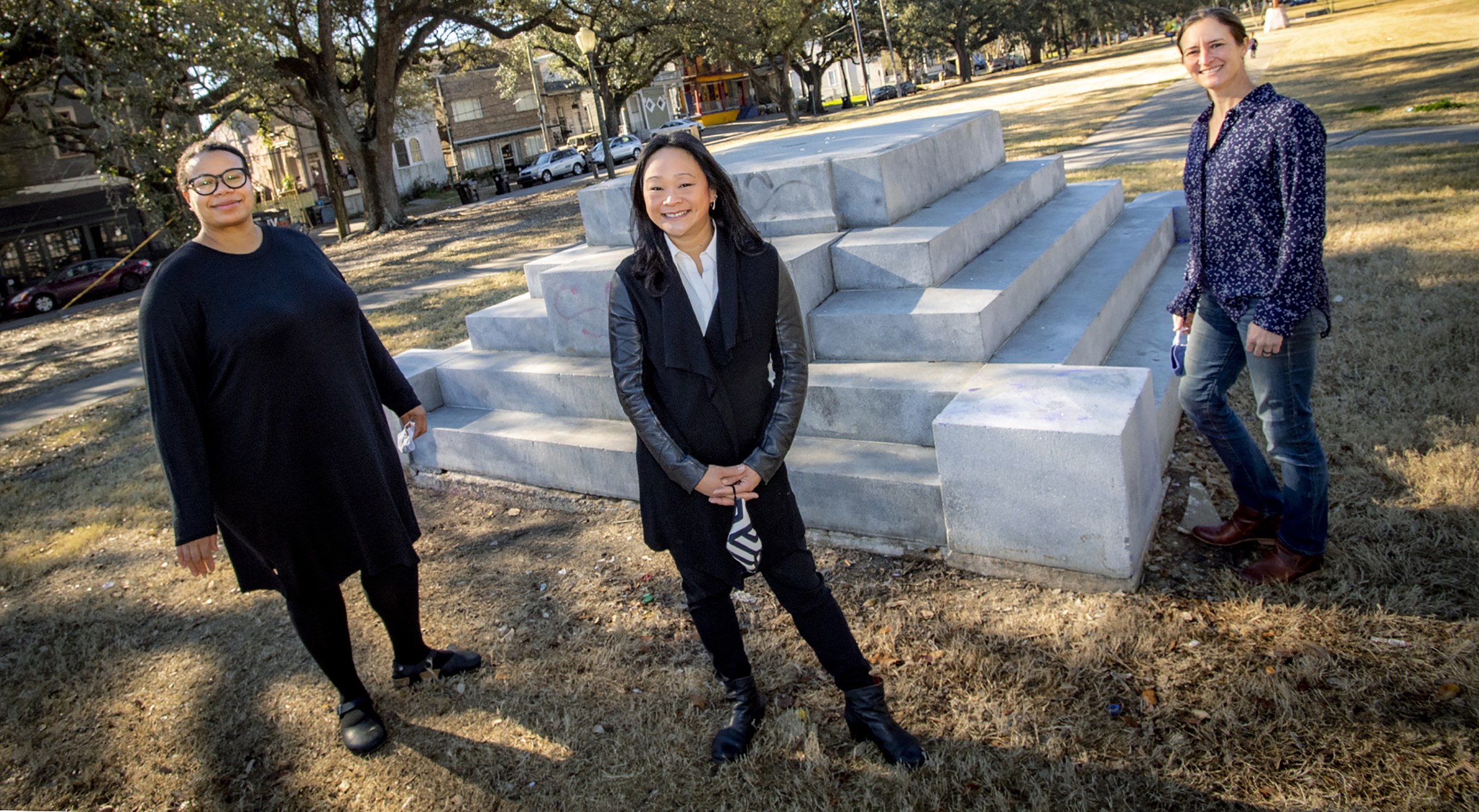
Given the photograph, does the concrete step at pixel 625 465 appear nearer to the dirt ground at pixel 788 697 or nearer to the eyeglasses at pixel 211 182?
the dirt ground at pixel 788 697

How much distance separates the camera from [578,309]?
4.90m

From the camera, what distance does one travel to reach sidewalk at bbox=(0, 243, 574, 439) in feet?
29.6

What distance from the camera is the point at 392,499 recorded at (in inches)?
116

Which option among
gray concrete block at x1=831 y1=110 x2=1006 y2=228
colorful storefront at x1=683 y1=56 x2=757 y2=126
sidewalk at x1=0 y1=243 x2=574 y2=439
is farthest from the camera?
colorful storefront at x1=683 y1=56 x2=757 y2=126

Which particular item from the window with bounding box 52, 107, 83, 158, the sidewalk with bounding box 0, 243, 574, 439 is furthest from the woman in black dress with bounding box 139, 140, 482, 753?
the window with bounding box 52, 107, 83, 158

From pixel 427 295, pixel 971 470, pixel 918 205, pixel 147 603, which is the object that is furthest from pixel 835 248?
pixel 427 295

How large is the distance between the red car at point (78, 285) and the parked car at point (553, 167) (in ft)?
46.7

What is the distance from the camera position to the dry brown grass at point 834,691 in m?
2.39

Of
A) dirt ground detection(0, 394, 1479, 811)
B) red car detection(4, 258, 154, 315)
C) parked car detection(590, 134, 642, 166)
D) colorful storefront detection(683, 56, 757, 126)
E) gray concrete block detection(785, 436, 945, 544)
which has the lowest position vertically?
dirt ground detection(0, 394, 1479, 811)

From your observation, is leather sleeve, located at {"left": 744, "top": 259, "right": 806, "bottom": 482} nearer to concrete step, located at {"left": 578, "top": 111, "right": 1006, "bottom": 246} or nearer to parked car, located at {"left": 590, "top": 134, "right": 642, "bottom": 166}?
concrete step, located at {"left": 578, "top": 111, "right": 1006, "bottom": 246}

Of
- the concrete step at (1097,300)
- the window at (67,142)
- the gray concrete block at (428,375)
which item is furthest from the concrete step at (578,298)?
the window at (67,142)

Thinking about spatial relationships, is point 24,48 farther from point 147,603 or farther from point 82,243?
point 147,603

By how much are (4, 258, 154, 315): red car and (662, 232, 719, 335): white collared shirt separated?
25.3m

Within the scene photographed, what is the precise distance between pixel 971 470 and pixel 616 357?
1.44 meters
